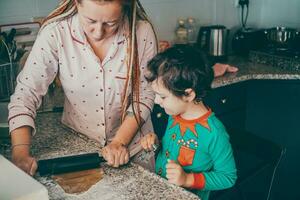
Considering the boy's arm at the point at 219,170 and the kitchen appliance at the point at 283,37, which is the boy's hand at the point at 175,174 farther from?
the kitchen appliance at the point at 283,37

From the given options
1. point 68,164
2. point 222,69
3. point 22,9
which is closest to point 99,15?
point 68,164

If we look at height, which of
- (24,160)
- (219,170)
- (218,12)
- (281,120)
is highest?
(218,12)

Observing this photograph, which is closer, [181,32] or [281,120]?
[281,120]

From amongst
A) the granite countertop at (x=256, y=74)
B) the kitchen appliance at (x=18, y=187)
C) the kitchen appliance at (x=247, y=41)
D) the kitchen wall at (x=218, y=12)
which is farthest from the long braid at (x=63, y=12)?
the kitchen appliance at (x=247, y=41)

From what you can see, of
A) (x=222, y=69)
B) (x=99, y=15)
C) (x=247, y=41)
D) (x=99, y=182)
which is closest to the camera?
(x=99, y=182)

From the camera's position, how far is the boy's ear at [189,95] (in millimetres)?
1295

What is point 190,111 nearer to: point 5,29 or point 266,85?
point 5,29

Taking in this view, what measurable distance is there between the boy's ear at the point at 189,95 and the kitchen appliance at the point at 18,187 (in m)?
0.59

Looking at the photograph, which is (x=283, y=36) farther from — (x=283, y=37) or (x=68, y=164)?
(x=68, y=164)

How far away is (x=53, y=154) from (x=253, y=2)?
220cm

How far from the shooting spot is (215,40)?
254 centimetres

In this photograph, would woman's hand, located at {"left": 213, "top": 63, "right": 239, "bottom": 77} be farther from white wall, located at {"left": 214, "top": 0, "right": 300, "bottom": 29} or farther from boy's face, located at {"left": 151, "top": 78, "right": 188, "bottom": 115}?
boy's face, located at {"left": 151, "top": 78, "right": 188, "bottom": 115}

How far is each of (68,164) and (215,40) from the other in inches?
66.4

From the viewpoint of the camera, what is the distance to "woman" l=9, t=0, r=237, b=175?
4.04 feet
